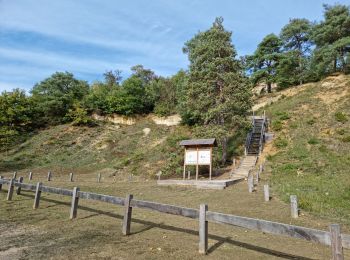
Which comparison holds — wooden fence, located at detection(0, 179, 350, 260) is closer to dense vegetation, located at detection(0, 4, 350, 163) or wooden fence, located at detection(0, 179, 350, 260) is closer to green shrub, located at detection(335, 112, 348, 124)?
dense vegetation, located at detection(0, 4, 350, 163)

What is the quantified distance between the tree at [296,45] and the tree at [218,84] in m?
21.8

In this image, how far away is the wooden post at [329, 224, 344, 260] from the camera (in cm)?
430

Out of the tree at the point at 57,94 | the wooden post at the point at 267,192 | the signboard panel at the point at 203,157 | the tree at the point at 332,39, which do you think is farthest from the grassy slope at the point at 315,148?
the tree at the point at 57,94

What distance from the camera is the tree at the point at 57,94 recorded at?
5281cm

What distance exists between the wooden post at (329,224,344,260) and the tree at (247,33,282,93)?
4911cm

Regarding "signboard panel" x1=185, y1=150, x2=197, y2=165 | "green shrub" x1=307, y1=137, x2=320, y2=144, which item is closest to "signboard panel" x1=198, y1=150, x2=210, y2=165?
"signboard panel" x1=185, y1=150, x2=197, y2=165

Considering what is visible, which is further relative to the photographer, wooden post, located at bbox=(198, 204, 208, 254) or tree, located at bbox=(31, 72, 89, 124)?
tree, located at bbox=(31, 72, 89, 124)

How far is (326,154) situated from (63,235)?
22753 millimetres

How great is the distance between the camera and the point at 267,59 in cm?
5156

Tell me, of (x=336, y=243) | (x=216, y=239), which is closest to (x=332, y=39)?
(x=216, y=239)

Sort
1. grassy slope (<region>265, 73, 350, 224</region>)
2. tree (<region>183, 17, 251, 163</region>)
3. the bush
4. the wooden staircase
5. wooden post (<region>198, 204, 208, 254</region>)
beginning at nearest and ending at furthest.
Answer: wooden post (<region>198, 204, 208, 254</region>) → grassy slope (<region>265, 73, 350, 224</region>) → the wooden staircase → tree (<region>183, 17, 251, 163</region>) → the bush

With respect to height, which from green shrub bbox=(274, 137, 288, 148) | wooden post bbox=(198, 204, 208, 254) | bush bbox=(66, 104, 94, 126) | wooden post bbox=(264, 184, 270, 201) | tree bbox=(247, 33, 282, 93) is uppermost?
tree bbox=(247, 33, 282, 93)

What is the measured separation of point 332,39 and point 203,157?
3452 centimetres

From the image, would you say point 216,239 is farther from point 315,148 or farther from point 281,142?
point 281,142
